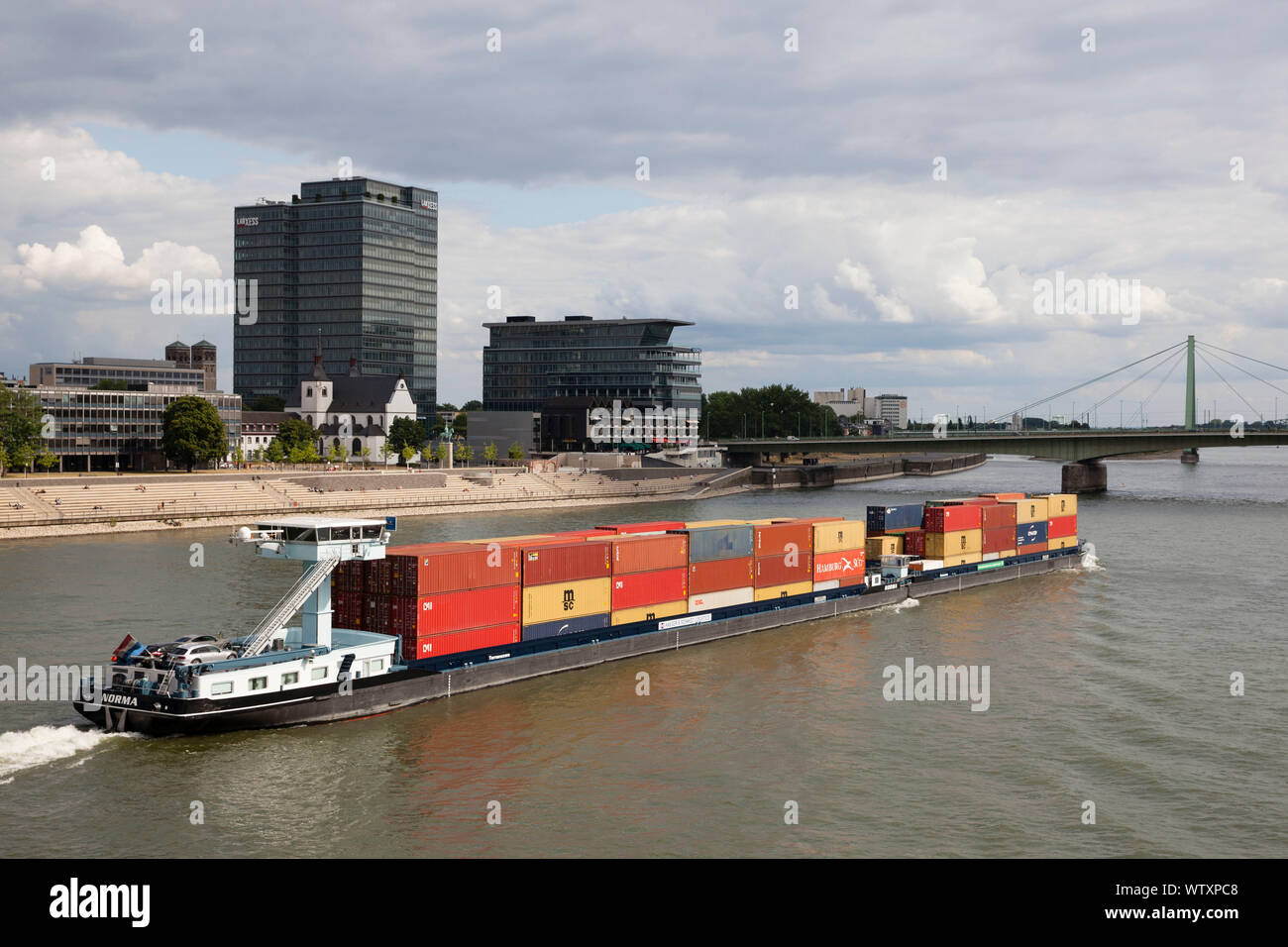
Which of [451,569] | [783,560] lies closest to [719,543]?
[783,560]

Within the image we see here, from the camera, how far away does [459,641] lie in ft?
125

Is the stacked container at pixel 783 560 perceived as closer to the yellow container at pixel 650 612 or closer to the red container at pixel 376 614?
the yellow container at pixel 650 612

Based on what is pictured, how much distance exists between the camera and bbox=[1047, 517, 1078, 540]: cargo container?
75.6 m

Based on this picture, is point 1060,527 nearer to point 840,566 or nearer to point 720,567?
point 840,566

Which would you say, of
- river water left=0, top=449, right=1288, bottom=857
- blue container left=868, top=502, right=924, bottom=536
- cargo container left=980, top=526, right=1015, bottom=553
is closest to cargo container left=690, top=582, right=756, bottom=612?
river water left=0, top=449, right=1288, bottom=857

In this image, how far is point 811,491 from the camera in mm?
159625

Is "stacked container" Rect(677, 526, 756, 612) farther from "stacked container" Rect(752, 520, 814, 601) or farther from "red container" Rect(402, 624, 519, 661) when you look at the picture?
Result: "red container" Rect(402, 624, 519, 661)

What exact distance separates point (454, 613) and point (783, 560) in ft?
70.7

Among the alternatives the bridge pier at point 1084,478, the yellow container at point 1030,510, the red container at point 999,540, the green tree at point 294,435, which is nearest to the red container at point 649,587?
the red container at point 999,540

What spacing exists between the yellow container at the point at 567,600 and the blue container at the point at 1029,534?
4014cm

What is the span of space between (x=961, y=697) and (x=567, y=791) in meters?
17.0
